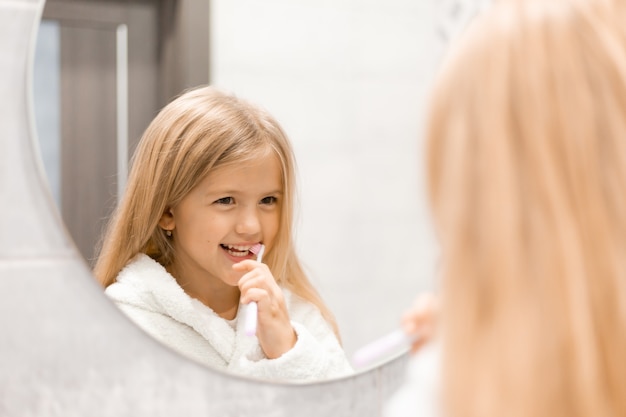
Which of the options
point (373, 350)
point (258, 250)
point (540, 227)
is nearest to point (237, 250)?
point (258, 250)

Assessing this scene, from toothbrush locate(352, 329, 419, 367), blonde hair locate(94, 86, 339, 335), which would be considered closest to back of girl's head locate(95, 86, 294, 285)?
blonde hair locate(94, 86, 339, 335)

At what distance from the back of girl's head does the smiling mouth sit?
0.06 meters

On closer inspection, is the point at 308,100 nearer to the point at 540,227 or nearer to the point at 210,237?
the point at 210,237

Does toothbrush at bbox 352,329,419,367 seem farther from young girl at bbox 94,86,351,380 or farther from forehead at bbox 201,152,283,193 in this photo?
forehead at bbox 201,152,283,193

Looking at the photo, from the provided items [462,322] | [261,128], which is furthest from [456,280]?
[261,128]

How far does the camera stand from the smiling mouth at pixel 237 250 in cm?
76

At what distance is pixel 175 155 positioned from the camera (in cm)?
73

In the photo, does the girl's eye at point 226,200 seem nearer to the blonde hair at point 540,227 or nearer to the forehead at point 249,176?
the forehead at point 249,176

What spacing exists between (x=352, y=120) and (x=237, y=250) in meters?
0.18

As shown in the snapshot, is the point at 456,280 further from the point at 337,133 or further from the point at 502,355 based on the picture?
the point at 337,133

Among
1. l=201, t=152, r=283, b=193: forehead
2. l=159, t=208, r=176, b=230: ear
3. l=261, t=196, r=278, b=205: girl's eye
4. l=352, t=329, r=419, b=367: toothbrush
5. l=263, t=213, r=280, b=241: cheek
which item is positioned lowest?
l=352, t=329, r=419, b=367: toothbrush

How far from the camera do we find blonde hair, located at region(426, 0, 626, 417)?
455 mm

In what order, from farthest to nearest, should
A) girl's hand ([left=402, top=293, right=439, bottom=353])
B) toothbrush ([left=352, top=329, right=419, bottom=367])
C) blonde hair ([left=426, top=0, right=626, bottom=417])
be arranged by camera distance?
toothbrush ([left=352, top=329, right=419, bottom=367]) < girl's hand ([left=402, top=293, right=439, bottom=353]) < blonde hair ([left=426, top=0, right=626, bottom=417])

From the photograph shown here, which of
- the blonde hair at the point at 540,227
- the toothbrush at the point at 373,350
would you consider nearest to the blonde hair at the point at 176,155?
the toothbrush at the point at 373,350
